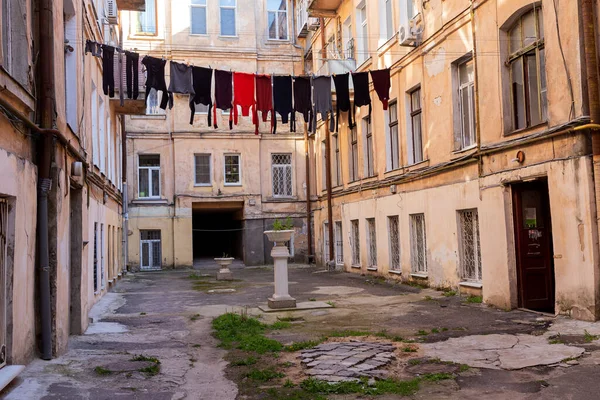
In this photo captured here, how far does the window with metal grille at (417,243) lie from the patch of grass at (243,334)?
20.3 ft

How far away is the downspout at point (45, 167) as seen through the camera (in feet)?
22.1

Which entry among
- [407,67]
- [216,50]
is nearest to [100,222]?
[407,67]

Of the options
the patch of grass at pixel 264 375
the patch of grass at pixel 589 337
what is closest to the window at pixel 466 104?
the patch of grass at pixel 589 337

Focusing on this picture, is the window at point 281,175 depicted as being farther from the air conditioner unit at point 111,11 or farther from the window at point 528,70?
the window at point 528,70

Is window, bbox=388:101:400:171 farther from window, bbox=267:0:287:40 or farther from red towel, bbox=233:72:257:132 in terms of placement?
window, bbox=267:0:287:40

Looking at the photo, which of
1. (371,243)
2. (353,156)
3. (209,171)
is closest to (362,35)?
(353,156)

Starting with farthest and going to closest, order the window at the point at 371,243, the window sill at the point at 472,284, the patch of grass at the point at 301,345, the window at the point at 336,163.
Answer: the window at the point at 336,163 → the window at the point at 371,243 → the window sill at the point at 472,284 → the patch of grass at the point at 301,345

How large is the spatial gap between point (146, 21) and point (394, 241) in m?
16.4

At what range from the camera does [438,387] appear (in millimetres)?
5680

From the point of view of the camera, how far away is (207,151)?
2625cm

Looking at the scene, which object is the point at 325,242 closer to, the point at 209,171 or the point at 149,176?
the point at 209,171

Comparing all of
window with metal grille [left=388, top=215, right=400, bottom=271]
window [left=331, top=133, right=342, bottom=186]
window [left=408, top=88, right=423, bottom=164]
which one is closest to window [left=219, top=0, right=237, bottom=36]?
window [left=331, top=133, right=342, bottom=186]

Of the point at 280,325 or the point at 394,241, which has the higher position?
the point at 394,241

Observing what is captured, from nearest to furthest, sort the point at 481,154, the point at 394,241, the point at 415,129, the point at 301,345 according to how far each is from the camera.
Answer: the point at 301,345
the point at 481,154
the point at 415,129
the point at 394,241
